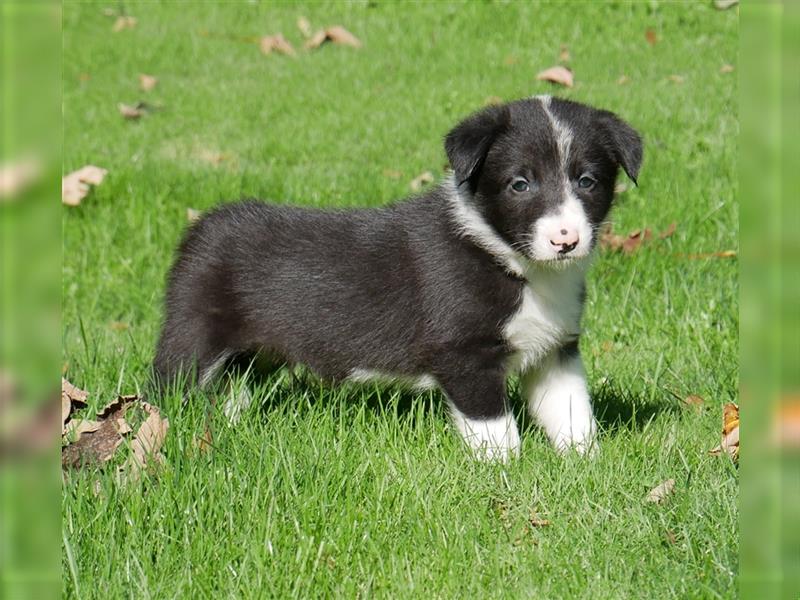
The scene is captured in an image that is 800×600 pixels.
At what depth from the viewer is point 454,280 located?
389 cm

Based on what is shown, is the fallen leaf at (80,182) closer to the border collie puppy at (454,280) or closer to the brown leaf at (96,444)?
the border collie puppy at (454,280)

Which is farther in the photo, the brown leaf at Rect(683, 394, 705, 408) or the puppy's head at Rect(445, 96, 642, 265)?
the brown leaf at Rect(683, 394, 705, 408)

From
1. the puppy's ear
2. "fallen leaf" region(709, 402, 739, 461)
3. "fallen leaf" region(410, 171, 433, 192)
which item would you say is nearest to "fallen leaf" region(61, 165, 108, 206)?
"fallen leaf" region(410, 171, 433, 192)

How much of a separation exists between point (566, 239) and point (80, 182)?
4.33 metres

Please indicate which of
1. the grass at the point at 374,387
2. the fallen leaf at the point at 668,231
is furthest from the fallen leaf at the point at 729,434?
the fallen leaf at the point at 668,231

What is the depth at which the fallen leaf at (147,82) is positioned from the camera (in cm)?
943

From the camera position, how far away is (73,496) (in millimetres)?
2889

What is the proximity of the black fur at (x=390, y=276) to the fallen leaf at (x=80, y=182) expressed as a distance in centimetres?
268

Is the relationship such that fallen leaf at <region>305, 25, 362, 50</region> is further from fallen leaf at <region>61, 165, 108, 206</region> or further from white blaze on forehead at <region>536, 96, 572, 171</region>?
white blaze on forehead at <region>536, 96, 572, 171</region>

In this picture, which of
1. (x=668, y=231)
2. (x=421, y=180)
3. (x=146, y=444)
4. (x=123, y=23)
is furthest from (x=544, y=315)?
(x=123, y=23)

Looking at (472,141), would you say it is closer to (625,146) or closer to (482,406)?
(625,146)

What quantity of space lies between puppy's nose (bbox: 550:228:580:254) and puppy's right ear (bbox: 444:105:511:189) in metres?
0.44

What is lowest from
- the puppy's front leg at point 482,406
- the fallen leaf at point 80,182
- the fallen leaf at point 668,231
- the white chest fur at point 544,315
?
the fallen leaf at point 80,182

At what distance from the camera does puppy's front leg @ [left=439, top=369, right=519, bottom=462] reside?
375 cm
